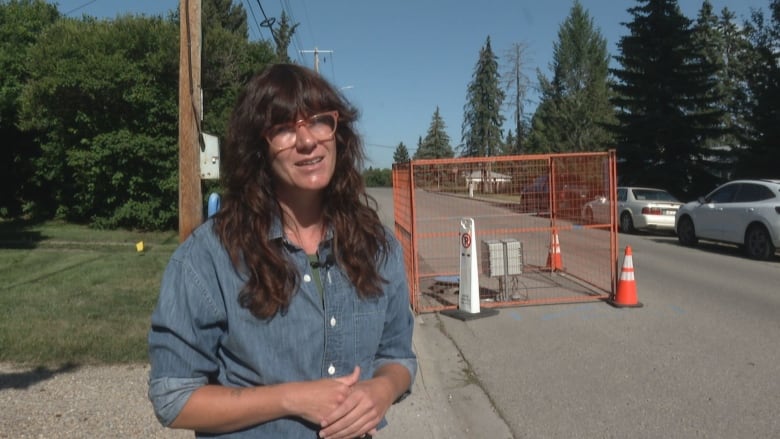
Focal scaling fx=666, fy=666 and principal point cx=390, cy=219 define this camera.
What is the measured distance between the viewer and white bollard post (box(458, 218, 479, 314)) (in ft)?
27.7

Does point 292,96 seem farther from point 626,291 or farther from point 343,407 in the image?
point 626,291

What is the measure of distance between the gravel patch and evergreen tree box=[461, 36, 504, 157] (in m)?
61.7

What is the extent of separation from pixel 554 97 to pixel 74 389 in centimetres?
5784

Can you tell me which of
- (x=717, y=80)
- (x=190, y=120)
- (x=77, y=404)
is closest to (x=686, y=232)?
(x=190, y=120)

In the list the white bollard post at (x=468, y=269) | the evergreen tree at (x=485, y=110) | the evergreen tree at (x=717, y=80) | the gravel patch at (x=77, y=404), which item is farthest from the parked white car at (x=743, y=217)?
the evergreen tree at (x=485, y=110)

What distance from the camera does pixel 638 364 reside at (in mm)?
6418

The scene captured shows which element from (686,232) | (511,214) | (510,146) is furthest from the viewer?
(510,146)

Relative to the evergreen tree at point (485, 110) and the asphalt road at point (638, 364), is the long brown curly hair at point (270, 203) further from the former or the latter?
the evergreen tree at point (485, 110)

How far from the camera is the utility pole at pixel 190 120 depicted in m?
7.95

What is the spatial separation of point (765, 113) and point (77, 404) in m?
27.2

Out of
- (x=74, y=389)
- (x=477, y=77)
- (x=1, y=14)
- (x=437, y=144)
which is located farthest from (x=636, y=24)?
(x=437, y=144)

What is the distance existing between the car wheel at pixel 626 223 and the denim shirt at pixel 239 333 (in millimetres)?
19743

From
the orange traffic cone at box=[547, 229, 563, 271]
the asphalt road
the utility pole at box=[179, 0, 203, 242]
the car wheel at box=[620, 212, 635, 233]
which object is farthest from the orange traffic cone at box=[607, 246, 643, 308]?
the car wheel at box=[620, 212, 635, 233]

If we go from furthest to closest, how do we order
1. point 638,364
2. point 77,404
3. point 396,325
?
point 638,364
point 77,404
point 396,325
